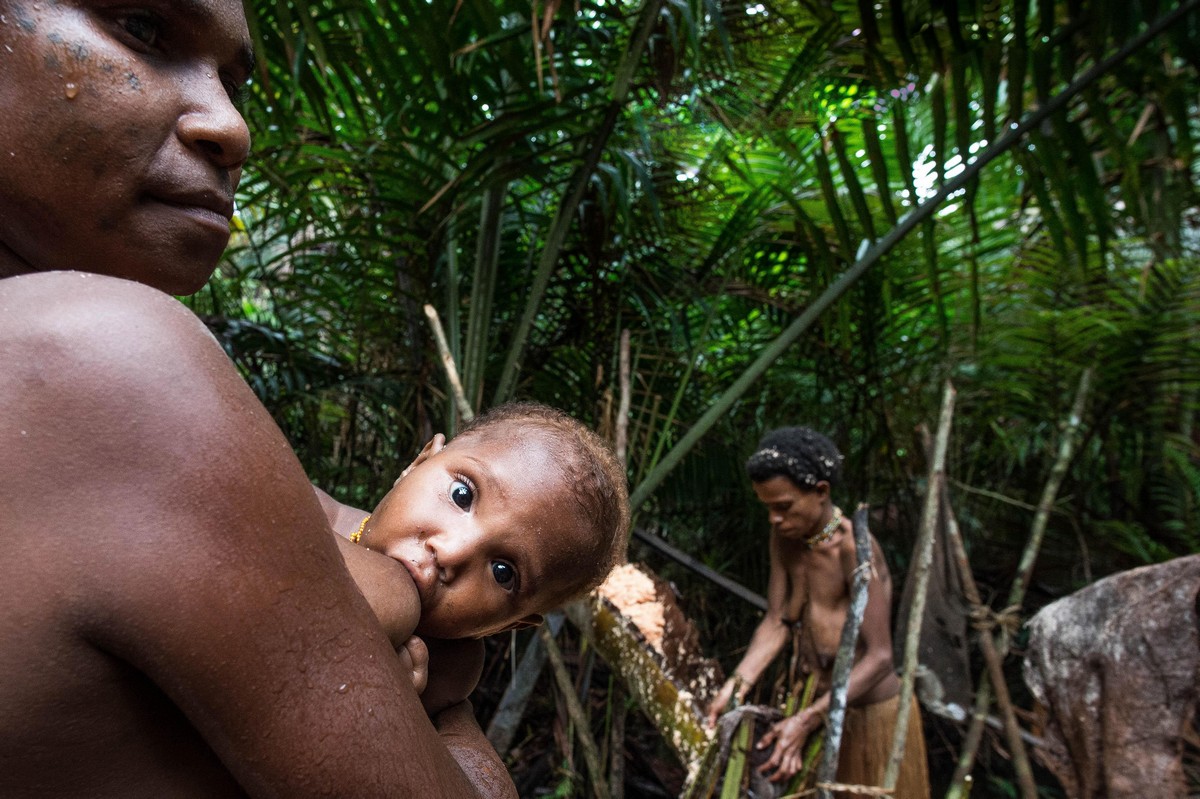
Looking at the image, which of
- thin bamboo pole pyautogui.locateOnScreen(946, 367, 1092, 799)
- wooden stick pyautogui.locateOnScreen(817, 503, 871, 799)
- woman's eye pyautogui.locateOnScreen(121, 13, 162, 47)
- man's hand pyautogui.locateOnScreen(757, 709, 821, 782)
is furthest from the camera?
man's hand pyautogui.locateOnScreen(757, 709, 821, 782)

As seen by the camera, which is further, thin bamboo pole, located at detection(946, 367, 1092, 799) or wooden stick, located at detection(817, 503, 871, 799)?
thin bamboo pole, located at detection(946, 367, 1092, 799)

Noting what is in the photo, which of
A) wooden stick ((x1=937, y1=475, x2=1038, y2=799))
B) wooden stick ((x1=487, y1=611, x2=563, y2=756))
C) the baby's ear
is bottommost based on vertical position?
wooden stick ((x1=487, y1=611, x2=563, y2=756))

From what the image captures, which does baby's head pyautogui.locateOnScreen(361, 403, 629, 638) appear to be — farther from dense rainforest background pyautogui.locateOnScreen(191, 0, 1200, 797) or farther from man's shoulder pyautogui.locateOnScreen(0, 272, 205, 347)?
dense rainforest background pyautogui.locateOnScreen(191, 0, 1200, 797)

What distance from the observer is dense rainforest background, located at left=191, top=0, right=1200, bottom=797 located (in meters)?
2.11

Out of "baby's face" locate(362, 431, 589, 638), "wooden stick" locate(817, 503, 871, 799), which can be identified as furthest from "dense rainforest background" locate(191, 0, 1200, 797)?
"baby's face" locate(362, 431, 589, 638)

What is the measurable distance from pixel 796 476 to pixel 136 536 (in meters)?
2.42

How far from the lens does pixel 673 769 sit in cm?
372

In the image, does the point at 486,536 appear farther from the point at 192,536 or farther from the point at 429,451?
the point at 192,536

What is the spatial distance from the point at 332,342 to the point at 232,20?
109 inches

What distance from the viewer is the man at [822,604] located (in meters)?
2.73

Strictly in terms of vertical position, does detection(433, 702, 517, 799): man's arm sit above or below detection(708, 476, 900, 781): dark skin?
above

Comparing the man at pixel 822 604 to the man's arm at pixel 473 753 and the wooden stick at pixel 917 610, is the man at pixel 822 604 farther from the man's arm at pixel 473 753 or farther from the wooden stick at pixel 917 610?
the man's arm at pixel 473 753

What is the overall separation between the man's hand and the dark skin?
16cm

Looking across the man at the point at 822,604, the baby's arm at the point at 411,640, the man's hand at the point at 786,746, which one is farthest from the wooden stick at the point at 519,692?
the baby's arm at the point at 411,640
